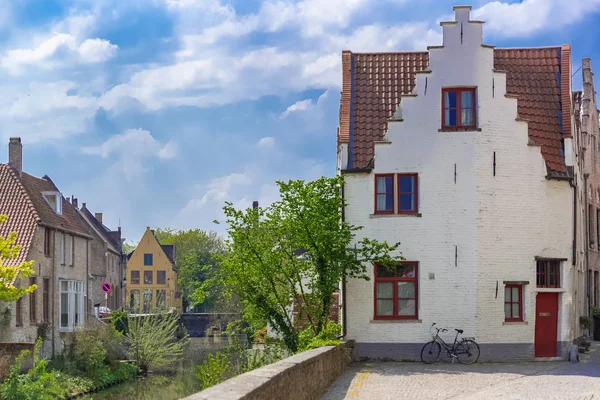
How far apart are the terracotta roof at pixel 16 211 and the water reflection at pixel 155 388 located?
717 cm

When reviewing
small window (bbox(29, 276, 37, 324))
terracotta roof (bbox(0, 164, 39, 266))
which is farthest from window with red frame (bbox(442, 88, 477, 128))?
small window (bbox(29, 276, 37, 324))

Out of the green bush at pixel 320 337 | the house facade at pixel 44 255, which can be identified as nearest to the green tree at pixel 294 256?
the green bush at pixel 320 337

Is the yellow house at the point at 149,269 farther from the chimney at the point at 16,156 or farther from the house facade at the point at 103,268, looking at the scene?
the chimney at the point at 16,156

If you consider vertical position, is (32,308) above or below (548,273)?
below

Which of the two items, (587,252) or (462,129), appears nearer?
(462,129)

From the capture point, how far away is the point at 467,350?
81.1 feet

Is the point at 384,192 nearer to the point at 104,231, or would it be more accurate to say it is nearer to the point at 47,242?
the point at 47,242

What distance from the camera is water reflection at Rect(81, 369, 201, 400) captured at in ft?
126

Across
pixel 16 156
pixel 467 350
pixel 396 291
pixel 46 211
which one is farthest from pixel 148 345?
pixel 467 350

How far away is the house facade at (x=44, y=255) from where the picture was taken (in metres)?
41.3

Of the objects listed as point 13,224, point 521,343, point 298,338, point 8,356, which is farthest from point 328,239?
point 13,224

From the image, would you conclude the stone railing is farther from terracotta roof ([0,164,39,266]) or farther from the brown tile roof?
terracotta roof ([0,164,39,266])

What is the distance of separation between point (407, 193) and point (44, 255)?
2352 centimetres

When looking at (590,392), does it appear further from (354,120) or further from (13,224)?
(13,224)
